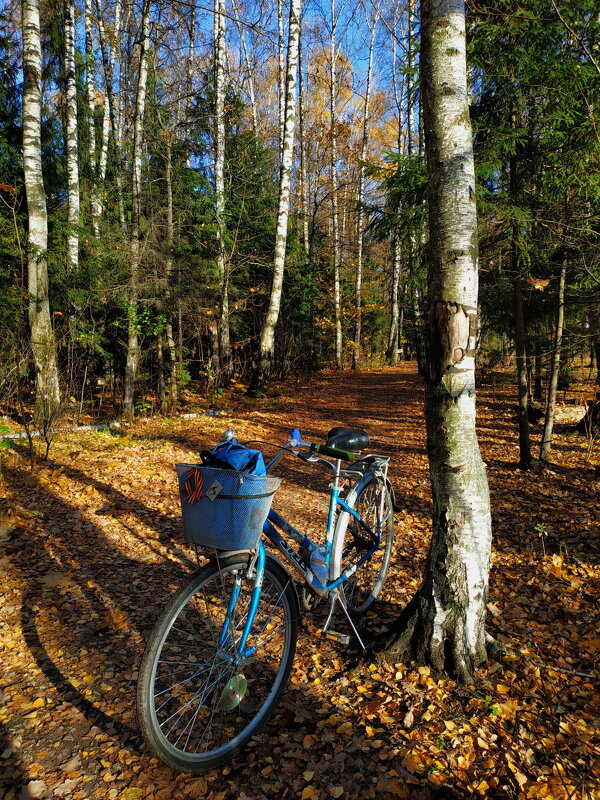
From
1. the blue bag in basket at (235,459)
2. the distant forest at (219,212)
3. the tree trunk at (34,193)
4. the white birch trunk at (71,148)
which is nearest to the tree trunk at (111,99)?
A: the distant forest at (219,212)

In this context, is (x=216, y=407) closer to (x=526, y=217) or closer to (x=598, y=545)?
(x=526, y=217)

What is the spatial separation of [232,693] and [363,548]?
140cm

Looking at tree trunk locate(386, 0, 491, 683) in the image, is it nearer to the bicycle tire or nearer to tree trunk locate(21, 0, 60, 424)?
the bicycle tire

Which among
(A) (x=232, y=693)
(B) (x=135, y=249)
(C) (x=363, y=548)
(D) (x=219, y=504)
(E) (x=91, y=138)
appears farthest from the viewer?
(E) (x=91, y=138)

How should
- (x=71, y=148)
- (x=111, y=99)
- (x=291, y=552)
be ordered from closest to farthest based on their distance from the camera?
(x=291, y=552)
(x=71, y=148)
(x=111, y=99)

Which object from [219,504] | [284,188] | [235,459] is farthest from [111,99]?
[219,504]

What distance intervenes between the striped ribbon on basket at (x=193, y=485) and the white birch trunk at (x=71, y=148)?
8.75 metres

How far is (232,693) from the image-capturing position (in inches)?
82.5

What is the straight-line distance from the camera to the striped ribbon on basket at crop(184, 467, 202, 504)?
6.17ft

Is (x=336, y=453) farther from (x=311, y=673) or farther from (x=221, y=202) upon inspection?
(x=221, y=202)

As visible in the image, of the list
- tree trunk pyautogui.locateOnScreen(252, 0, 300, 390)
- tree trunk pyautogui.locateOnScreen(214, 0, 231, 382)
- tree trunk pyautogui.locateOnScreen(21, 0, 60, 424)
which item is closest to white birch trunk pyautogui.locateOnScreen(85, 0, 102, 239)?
tree trunk pyautogui.locateOnScreen(21, 0, 60, 424)

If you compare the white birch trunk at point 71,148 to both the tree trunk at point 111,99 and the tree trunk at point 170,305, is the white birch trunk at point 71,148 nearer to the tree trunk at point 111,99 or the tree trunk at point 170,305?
the tree trunk at point 111,99

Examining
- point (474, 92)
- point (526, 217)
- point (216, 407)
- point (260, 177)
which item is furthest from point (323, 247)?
point (526, 217)

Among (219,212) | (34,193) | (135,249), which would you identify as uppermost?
(219,212)
